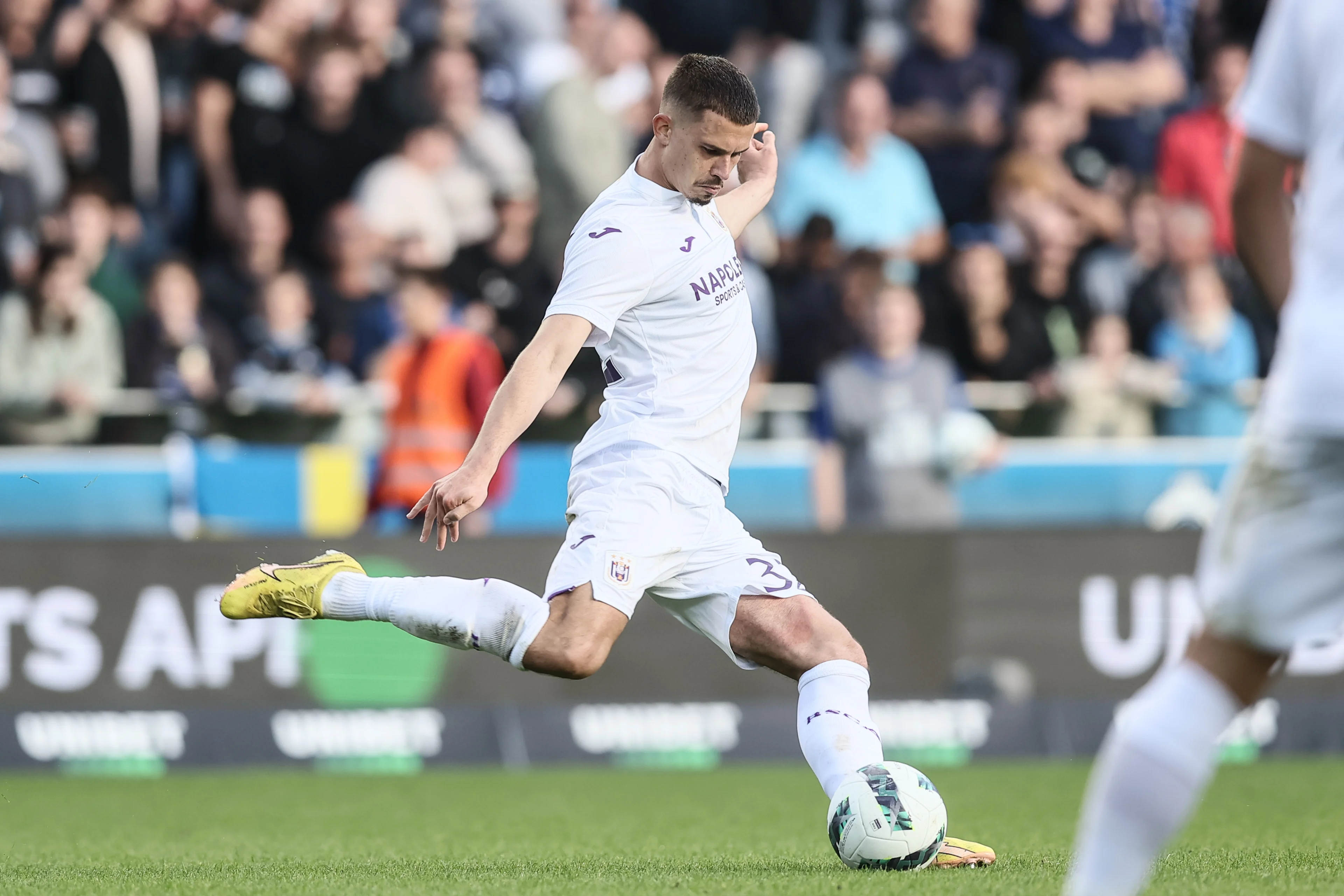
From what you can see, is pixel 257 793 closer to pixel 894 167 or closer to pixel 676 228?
pixel 676 228

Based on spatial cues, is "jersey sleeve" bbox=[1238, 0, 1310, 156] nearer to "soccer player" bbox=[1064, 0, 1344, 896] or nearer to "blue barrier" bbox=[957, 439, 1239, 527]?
"soccer player" bbox=[1064, 0, 1344, 896]

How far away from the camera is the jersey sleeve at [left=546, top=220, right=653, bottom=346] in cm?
520

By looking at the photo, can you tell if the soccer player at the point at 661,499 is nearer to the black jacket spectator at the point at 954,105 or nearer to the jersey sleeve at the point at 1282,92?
the jersey sleeve at the point at 1282,92

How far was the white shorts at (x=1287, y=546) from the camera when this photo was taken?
3.18 metres

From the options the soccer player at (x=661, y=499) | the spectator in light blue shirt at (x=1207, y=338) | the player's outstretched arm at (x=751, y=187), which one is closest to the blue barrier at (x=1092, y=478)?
the spectator in light blue shirt at (x=1207, y=338)

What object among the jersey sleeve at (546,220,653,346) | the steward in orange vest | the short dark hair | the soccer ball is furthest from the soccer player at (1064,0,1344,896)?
the steward in orange vest

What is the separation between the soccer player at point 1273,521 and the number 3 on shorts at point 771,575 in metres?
2.06

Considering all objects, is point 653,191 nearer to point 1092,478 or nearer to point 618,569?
point 618,569

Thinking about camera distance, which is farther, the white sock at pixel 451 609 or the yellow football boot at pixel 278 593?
the yellow football boot at pixel 278 593

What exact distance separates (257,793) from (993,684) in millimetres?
3902

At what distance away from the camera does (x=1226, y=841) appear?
237 inches

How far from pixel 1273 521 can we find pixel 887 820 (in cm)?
211

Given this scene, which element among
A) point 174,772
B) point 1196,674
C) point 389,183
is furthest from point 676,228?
point 389,183

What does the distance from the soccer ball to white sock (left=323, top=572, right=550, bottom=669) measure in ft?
3.16
